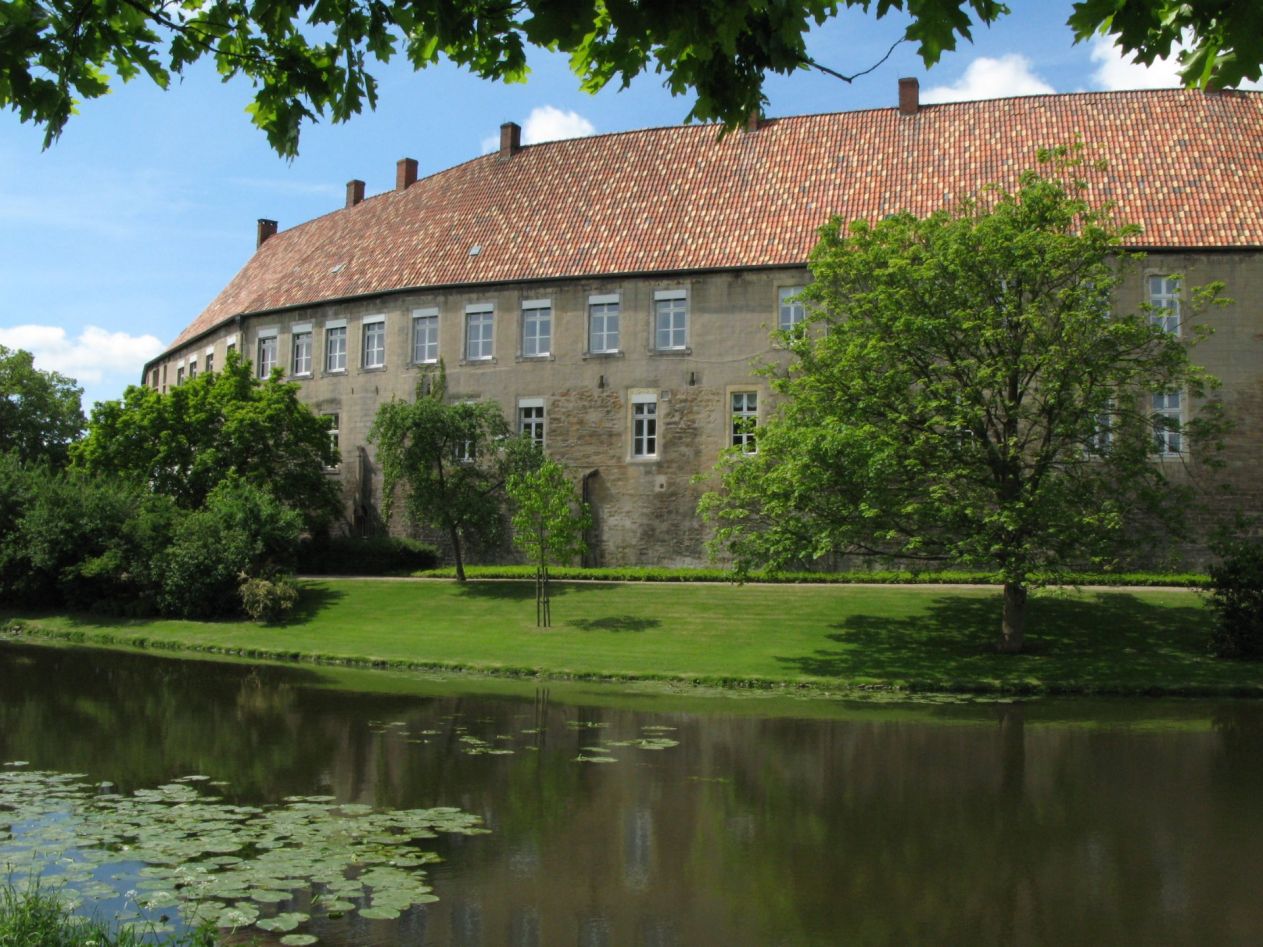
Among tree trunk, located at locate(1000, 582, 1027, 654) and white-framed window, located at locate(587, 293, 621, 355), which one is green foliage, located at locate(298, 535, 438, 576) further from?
tree trunk, located at locate(1000, 582, 1027, 654)

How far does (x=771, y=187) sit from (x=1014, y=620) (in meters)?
18.7

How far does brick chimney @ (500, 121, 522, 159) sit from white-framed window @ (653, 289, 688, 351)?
1051cm

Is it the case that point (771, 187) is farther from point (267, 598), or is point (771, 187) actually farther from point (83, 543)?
point (83, 543)

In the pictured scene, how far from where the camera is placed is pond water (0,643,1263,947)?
7238 mm

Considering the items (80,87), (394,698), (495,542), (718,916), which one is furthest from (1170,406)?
(80,87)

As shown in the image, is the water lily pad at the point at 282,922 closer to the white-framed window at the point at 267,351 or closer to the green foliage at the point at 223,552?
the green foliage at the point at 223,552

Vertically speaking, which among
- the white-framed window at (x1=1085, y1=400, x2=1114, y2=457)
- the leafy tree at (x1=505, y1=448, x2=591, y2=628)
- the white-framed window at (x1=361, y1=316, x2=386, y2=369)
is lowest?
the leafy tree at (x1=505, y1=448, x2=591, y2=628)

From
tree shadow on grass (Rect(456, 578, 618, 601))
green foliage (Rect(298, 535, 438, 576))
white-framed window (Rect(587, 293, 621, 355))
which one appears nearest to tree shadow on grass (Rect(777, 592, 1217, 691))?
tree shadow on grass (Rect(456, 578, 618, 601))

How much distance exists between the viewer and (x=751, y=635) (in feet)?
78.5

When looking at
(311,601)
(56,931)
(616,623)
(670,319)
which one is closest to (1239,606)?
(616,623)

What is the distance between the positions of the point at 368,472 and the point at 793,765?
29288mm

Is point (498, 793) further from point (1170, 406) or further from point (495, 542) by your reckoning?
point (1170, 406)

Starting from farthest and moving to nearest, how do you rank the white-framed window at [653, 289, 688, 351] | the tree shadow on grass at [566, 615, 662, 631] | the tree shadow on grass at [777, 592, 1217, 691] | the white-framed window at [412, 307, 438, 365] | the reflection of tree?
the white-framed window at [412, 307, 438, 365], the white-framed window at [653, 289, 688, 351], the tree shadow on grass at [566, 615, 662, 631], the tree shadow on grass at [777, 592, 1217, 691], the reflection of tree

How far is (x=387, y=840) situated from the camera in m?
8.77
